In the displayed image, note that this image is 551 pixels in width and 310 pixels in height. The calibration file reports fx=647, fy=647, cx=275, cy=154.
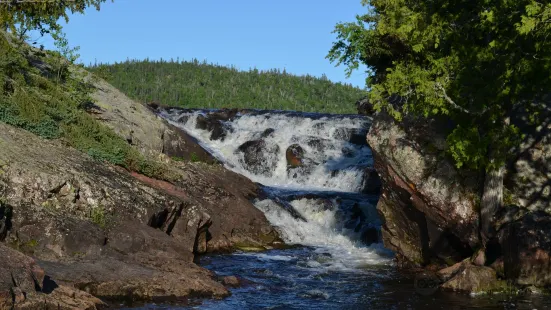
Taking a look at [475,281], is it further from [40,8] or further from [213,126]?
[213,126]

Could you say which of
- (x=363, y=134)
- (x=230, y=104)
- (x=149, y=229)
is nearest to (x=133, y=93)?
(x=230, y=104)

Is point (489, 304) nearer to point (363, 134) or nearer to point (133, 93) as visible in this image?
point (363, 134)

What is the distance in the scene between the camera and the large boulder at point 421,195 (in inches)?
681

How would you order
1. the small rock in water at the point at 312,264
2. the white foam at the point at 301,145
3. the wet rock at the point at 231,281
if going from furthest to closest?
the white foam at the point at 301,145 < the small rock in water at the point at 312,264 < the wet rock at the point at 231,281

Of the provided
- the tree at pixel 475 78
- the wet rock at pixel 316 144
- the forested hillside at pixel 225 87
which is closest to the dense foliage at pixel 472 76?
the tree at pixel 475 78

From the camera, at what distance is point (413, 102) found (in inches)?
634

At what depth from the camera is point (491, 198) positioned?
16.4m

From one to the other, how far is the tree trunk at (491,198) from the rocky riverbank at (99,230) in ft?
22.6

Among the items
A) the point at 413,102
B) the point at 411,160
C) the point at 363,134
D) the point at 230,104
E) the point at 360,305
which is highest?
the point at 230,104

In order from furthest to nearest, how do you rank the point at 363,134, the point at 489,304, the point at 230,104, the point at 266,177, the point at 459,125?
the point at 230,104 < the point at 363,134 < the point at 266,177 < the point at 459,125 < the point at 489,304

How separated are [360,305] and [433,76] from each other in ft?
20.8

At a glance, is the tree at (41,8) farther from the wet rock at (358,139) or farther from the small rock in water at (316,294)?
the wet rock at (358,139)

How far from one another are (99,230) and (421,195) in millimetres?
8529

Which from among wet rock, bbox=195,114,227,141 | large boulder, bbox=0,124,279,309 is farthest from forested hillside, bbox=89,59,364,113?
large boulder, bbox=0,124,279,309
